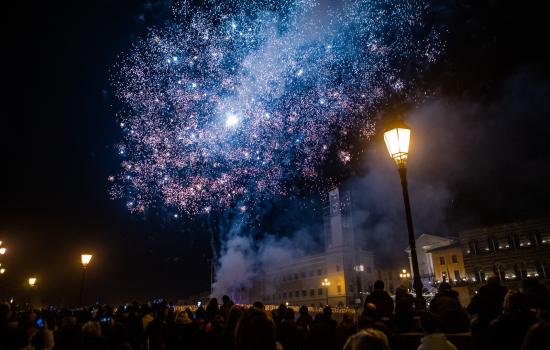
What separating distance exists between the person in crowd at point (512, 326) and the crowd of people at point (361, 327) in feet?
0.03

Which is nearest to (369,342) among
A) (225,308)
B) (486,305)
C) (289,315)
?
(486,305)

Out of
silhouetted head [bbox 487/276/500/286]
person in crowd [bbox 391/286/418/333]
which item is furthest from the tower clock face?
silhouetted head [bbox 487/276/500/286]

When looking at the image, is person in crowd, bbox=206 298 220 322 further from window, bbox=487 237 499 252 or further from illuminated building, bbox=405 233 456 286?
illuminated building, bbox=405 233 456 286

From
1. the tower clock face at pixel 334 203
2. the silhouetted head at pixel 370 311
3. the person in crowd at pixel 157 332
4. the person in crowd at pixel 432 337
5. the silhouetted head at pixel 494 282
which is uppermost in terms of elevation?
the tower clock face at pixel 334 203

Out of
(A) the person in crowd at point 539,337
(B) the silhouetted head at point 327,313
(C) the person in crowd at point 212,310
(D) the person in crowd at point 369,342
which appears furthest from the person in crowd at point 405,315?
(C) the person in crowd at point 212,310

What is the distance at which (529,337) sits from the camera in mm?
3568

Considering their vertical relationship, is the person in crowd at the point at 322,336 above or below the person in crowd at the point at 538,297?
below

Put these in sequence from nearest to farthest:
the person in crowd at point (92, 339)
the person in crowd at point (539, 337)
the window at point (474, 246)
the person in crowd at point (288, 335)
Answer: the person in crowd at point (539, 337) → the person in crowd at point (92, 339) → the person in crowd at point (288, 335) → the window at point (474, 246)

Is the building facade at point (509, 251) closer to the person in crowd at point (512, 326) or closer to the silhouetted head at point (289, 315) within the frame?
the silhouetted head at point (289, 315)

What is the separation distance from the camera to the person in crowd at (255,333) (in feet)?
14.9

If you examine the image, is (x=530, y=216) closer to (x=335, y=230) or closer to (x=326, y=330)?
(x=335, y=230)

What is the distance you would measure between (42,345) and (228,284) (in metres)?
78.5

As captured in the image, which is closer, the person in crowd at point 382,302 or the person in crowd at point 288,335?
the person in crowd at point 382,302

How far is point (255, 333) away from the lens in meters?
4.58
